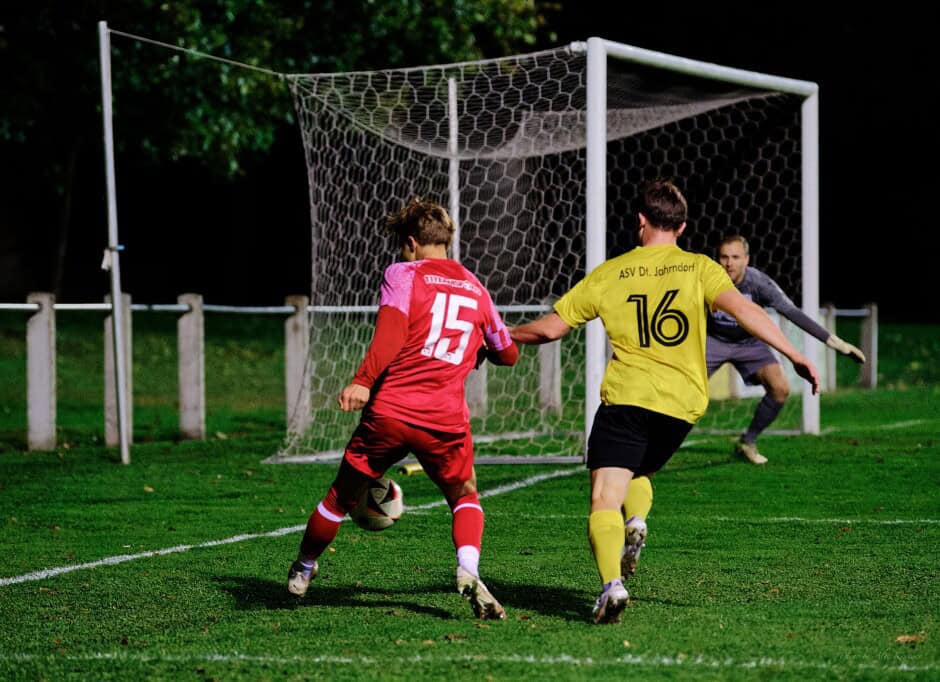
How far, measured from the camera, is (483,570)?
22.9 feet

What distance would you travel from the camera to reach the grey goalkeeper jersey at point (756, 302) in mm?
10133

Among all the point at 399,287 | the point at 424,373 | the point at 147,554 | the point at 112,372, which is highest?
the point at 399,287

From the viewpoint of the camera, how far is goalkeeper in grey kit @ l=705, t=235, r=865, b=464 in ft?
34.8

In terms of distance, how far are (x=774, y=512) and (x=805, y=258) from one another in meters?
4.69

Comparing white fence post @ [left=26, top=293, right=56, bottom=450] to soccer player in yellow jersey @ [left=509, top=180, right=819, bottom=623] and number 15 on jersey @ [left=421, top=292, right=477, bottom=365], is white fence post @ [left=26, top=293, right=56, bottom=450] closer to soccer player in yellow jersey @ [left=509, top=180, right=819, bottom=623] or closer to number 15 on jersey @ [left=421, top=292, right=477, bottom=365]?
number 15 on jersey @ [left=421, top=292, right=477, bottom=365]

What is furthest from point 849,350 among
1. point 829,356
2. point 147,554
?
point 829,356

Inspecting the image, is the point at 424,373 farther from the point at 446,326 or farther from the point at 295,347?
the point at 295,347

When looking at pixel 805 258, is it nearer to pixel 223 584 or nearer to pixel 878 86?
pixel 223 584

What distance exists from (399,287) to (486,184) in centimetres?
816

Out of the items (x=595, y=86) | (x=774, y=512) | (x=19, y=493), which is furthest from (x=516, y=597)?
(x=595, y=86)

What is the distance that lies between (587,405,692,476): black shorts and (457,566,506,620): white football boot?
Result: 0.68 meters

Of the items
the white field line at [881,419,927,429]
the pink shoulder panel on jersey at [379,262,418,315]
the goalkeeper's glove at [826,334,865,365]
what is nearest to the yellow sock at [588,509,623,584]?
the pink shoulder panel on jersey at [379,262,418,315]

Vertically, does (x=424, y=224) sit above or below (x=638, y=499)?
above

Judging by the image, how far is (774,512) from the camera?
350 inches
